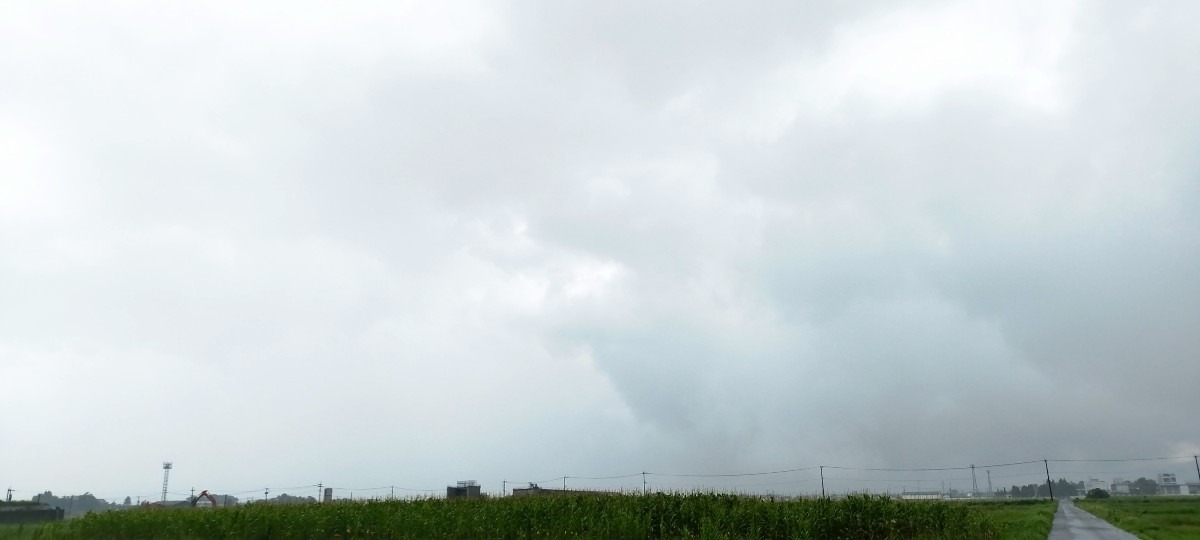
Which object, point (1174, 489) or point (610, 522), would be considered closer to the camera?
point (610, 522)

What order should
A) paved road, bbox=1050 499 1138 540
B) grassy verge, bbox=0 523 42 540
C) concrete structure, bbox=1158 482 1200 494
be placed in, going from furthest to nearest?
concrete structure, bbox=1158 482 1200 494, paved road, bbox=1050 499 1138 540, grassy verge, bbox=0 523 42 540

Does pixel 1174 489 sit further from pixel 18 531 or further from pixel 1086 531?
pixel 18 531

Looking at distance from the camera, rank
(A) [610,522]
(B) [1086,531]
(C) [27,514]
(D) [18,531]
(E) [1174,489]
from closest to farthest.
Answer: (D) [18,531], (C) [27,514], (A) [610,522], (B) [1086,531], (E) [1174,489]

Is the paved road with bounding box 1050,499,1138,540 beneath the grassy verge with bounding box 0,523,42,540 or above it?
beneath

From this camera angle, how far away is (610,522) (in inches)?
1097

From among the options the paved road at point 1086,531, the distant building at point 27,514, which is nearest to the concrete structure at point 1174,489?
the paved road at point 1086,531

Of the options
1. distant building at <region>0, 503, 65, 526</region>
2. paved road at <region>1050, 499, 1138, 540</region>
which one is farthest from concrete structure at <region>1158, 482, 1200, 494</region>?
distant building at <region>0, 503, 65, 526</region>

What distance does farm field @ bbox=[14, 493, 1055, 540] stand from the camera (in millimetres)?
27562

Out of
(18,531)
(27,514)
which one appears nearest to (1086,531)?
(18,531)

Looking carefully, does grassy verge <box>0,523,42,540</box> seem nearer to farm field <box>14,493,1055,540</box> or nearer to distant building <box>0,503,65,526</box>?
distant building <box>0,503,65,526</box>

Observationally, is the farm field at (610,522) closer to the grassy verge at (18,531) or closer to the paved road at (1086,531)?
the paved road at (1086,531)

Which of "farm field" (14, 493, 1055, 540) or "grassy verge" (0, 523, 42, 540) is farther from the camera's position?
"farm field" (14, 493, 1055, 540)

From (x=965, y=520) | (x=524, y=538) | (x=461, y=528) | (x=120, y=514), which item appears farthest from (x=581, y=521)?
(x=120, y=514)

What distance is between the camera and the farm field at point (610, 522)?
2756cm
